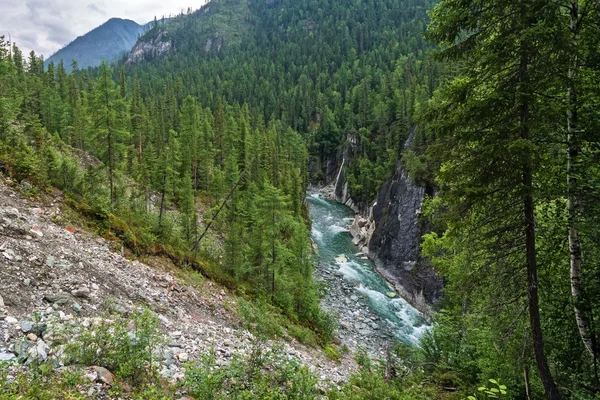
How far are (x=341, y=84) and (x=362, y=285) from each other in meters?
108

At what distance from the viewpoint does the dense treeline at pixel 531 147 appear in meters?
6.57

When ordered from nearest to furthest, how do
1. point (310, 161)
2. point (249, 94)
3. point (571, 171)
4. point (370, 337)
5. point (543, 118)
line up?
1. point (543, 118)
2. point (571, 171)
3. point (370, 337)
4. point (310, 161)
5. point (249, 94)

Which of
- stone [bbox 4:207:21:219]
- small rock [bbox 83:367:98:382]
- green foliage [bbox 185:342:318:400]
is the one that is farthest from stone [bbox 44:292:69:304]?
stone [bbox 4:207:21:219]

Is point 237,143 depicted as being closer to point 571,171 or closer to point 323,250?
point 323,250

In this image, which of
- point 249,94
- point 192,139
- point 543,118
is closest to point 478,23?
point 543,118

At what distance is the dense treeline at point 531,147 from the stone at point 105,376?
713 cm

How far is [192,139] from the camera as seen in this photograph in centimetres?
4747

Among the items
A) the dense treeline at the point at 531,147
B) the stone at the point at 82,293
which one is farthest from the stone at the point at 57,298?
the dense treeline at the point at 531,147

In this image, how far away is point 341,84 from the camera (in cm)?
12988

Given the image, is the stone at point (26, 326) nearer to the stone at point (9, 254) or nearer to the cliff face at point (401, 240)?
the stone at point (9, 254)

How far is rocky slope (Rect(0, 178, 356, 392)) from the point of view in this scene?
705cm

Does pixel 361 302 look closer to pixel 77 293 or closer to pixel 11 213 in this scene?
pixel 77 293

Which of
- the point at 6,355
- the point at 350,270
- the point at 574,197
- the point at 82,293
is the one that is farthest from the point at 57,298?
the point at 350,270

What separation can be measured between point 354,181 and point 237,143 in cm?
2735
